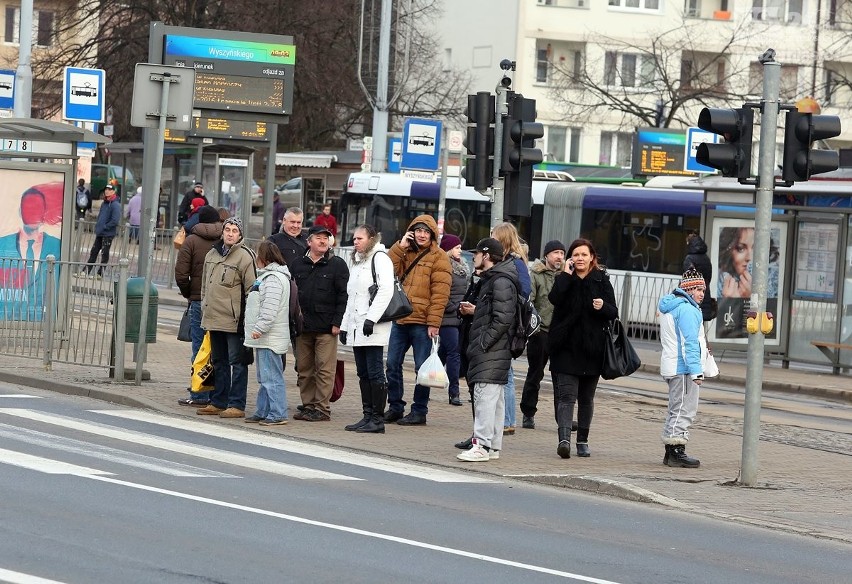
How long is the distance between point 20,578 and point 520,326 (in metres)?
6.05

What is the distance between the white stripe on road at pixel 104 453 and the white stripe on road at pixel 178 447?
43 centimetres

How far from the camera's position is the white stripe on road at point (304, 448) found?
11664mm

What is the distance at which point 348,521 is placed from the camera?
922 centimetres

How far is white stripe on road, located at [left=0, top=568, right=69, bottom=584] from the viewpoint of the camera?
23.1 feet

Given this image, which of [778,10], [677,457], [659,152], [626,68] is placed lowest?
[677,457]

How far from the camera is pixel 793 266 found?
76.9 feet

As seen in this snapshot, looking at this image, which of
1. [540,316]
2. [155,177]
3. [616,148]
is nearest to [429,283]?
[540,316]

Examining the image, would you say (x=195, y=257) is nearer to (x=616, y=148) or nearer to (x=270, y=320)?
(x=270, y=320)

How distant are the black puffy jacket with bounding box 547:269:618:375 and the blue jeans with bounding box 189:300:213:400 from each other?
357 centimetres

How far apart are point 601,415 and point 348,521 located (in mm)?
7608

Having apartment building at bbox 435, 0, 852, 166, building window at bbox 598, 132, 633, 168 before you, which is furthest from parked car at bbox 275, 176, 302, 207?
building window at bbox 598, 132, 633, 168

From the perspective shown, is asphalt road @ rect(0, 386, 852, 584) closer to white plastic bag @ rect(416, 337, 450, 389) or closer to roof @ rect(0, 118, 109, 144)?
white plastic bag @ rect(416, 337, 450, 389)

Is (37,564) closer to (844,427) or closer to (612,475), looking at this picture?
(612,475)

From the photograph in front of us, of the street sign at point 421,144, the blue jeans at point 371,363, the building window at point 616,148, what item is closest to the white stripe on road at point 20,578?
the blue jeans at point 371,363
